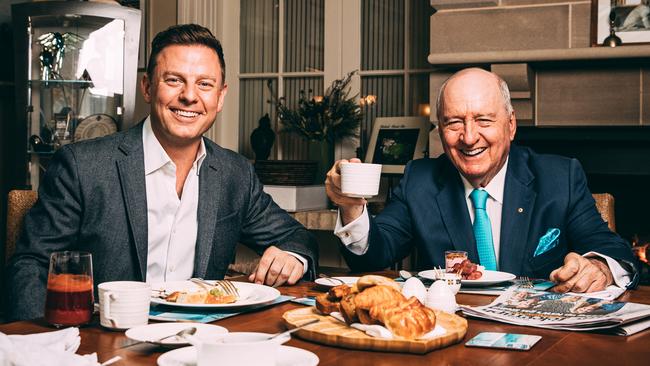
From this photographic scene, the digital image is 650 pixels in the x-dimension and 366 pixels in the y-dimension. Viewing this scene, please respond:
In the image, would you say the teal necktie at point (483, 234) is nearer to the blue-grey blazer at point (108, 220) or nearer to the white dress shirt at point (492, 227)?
the white dress shirt at point (492, 227)

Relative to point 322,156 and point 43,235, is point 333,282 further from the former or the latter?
point 322,156

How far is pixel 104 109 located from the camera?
13.4 ft

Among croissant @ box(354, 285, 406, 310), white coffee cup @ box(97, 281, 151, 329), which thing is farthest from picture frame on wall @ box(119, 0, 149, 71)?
croissant @ box(354, 285, 406, 310)

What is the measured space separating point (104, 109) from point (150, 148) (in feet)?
7.21

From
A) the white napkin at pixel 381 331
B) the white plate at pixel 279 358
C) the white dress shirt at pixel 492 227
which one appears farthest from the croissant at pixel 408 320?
the white dress shirt at pixel 492 227

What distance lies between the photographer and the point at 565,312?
53.6 inches

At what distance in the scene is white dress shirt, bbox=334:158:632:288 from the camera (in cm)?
178

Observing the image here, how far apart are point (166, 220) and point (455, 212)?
2.68 feet

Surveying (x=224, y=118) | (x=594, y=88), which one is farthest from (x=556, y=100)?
(x=224, y=118)

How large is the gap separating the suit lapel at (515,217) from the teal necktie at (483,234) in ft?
0.10

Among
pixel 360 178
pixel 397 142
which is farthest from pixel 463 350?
pixel 397 142

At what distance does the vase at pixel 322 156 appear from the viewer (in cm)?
417

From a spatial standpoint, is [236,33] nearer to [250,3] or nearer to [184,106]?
[250,3]

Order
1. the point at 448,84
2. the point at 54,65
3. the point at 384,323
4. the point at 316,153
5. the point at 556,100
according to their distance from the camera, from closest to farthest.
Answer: the point at 384,323, the point at 448,84, the point at 556,100, the point at 54,65, the point at 316,153
